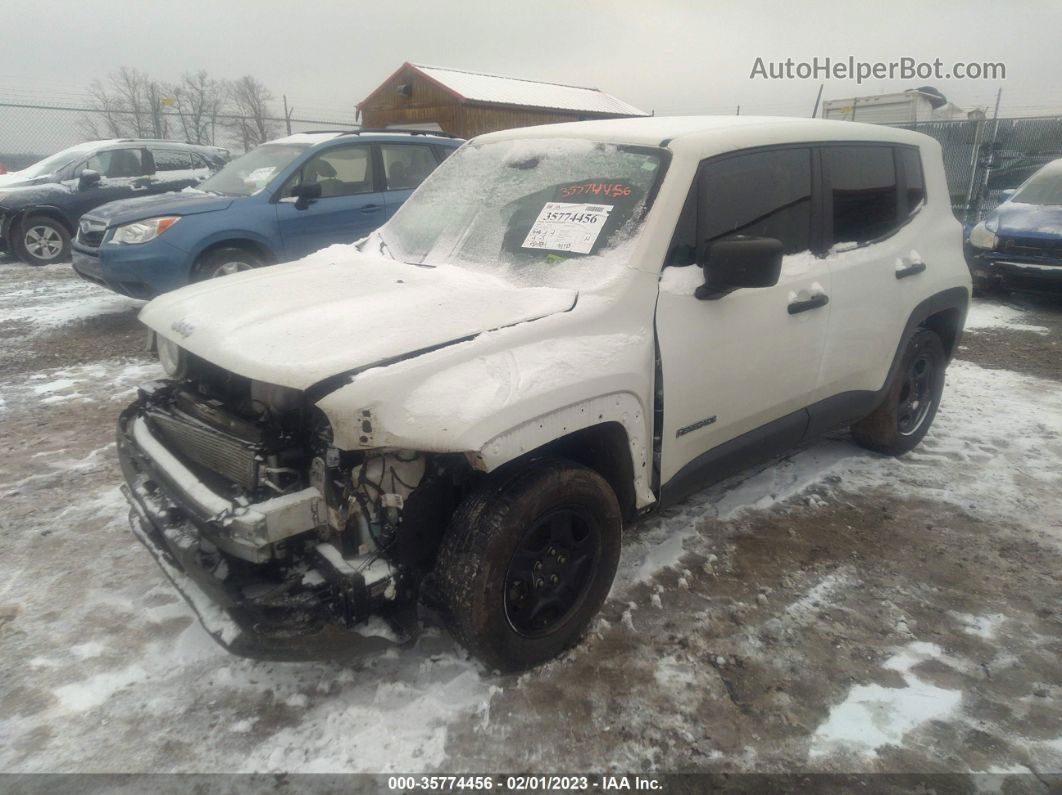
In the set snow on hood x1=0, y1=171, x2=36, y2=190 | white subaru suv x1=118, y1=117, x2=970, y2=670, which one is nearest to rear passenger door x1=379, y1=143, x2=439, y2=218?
white subaru suv x1=118, y1=117, x2=970, y2=670

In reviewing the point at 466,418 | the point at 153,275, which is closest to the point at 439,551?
the point at 466,418

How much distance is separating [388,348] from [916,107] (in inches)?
724

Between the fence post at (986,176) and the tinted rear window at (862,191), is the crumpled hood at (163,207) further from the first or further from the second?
the fence post at (986,176)

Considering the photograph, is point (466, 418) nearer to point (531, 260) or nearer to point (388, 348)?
point (388, 348)

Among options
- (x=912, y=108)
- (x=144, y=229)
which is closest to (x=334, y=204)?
(x=144, y=229)

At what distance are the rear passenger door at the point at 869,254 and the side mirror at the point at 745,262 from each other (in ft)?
3.13

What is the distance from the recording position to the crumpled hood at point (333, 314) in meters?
2.07

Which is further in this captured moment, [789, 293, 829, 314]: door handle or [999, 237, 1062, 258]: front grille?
[999, 237, 1062, 258]: front grille

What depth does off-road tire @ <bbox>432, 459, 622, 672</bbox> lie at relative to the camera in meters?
2.14

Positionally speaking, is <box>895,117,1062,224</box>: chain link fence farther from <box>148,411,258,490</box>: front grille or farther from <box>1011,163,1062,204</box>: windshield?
<box>148,411,258,490</box>: front grille

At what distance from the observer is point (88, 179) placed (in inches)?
377

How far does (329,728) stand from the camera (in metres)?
2.23

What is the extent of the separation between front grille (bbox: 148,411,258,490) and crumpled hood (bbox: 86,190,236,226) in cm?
420

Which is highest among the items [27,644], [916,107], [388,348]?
[916,107]
